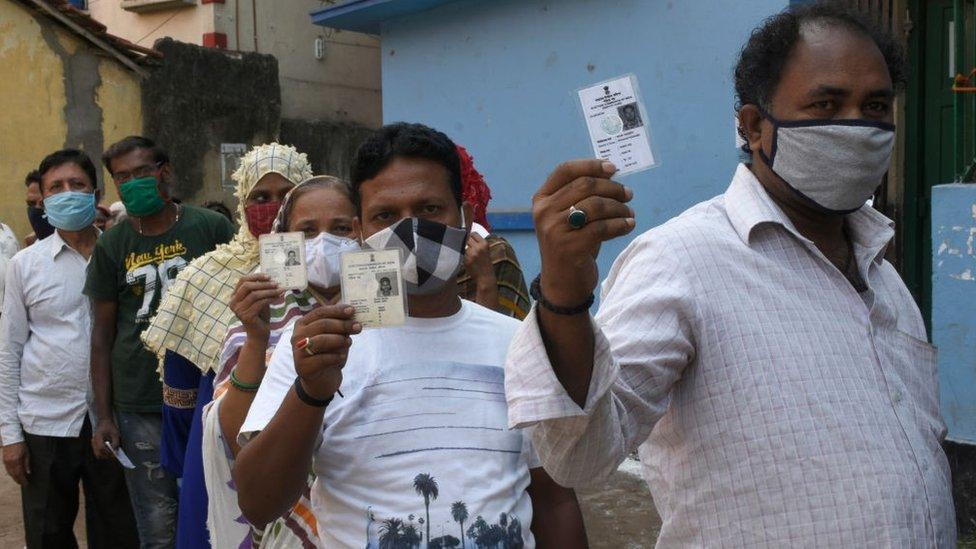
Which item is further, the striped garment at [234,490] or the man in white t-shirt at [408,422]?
the striped garment at [234,490]

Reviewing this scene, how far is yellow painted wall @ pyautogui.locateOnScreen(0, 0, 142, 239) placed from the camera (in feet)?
38.2

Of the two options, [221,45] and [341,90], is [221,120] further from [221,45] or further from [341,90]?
[341,90]

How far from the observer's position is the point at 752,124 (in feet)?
7.14

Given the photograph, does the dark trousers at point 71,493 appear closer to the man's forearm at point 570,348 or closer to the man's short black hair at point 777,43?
the man's short black hair at point 777,43

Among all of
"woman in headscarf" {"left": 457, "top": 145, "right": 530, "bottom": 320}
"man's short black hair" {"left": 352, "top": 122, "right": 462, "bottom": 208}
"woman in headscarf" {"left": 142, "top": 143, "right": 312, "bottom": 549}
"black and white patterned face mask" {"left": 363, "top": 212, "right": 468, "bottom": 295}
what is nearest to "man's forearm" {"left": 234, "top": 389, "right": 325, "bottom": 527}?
"black and white patterned face mask" {"left": 363, "top": 212, "right": 468, "bottom": 295}

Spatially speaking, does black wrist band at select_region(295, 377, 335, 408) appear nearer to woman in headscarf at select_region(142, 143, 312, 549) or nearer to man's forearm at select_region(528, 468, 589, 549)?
man's forearm at select_region(528, 468, 589, 549)

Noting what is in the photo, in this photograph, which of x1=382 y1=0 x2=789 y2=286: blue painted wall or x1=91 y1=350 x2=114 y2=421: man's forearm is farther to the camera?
x1=382 y1=0 x2=789 y2=286: blue painted wall

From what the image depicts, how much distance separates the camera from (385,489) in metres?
2.20

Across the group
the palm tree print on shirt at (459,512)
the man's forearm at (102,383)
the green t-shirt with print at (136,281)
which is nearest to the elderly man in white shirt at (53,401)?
the man's forearm at (102,383)

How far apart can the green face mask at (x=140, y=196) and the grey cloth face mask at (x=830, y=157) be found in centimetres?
347

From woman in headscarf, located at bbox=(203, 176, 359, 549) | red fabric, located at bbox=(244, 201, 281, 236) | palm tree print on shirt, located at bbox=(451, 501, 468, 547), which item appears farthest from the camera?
red fabric, located at bbox=(244, 201, 281, 236)

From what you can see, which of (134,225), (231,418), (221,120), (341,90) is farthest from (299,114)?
(231,418)

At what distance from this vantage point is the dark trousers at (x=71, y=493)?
5.41 meters

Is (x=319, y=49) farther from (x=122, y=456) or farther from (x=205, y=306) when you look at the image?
(x=205, y=306)
